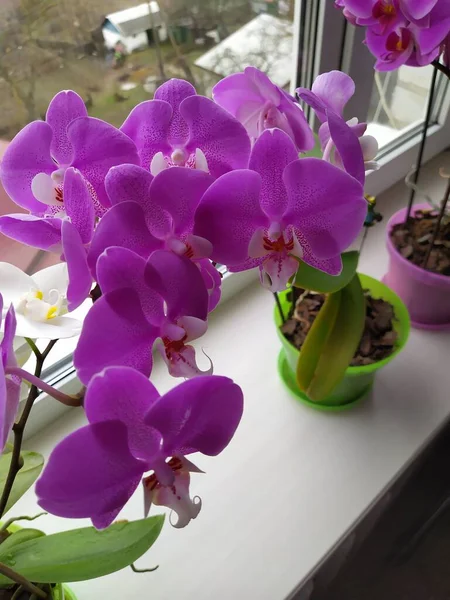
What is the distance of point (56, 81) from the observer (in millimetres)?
704

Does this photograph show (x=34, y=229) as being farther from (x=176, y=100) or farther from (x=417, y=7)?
(x=417, y=7)

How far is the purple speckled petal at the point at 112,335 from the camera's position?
30 cm

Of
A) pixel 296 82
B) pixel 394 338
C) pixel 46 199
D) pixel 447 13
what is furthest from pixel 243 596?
A: pixel 296 82

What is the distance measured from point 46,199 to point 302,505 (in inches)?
21.6

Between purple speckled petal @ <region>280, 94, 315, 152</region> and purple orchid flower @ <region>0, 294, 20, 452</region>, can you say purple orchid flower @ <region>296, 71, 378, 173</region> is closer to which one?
purple speckled petal @ <region>280, 94, 315, 152</region>

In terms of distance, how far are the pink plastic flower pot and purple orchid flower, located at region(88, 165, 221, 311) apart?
647 mm

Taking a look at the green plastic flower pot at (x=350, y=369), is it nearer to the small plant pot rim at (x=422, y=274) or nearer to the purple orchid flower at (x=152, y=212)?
the small plant pot rim at (x=422, y=274)

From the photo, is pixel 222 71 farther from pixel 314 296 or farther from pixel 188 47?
pixel 314 296

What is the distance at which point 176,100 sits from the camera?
390 millimetres

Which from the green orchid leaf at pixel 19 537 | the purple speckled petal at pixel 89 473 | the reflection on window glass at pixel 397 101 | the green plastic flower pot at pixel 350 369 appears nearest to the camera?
the purple speckled petal at pixel 89 473

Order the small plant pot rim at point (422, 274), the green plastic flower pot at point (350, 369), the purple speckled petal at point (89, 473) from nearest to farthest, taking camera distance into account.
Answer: the purple speckled petal at point (89, 473) < the green plastic flower pot at point (350, 369) < the small plant pot rim at point (422, 274)

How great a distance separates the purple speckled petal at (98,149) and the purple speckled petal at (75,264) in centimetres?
5

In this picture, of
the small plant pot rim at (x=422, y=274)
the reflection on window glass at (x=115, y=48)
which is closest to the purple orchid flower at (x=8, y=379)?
the reflection on window glass at (x=115, y=48)

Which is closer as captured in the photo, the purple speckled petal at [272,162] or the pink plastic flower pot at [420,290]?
the purple speckled petal at [272,162]
